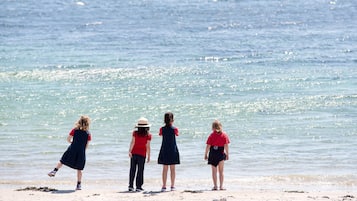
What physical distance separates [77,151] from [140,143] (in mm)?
1012

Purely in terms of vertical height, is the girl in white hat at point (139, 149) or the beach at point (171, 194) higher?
the girl in white hat at point (139, 149)

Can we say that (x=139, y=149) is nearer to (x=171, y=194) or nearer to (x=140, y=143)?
(x=140, y=143)

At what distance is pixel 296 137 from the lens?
19.9m

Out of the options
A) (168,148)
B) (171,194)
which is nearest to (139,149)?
(168,148)

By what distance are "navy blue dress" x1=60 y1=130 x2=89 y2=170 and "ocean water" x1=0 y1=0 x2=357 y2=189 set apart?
6.07 ft

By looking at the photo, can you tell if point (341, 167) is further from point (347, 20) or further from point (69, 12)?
point (69, 12)

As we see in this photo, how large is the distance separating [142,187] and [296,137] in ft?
19.2

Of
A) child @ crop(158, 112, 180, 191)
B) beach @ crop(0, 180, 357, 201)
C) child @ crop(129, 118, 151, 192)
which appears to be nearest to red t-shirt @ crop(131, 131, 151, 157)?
child @ crop(129, 118, 151, 192)

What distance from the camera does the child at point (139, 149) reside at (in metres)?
14.2

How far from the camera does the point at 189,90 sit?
26531 mm

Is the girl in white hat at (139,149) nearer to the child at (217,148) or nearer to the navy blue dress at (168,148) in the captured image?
the navy blue dress at (168,148)

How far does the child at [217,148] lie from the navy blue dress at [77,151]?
1960mm

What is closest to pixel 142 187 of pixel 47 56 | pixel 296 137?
pixel 296 137

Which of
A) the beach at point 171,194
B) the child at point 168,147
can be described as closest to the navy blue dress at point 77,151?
the beach at point 171,194
